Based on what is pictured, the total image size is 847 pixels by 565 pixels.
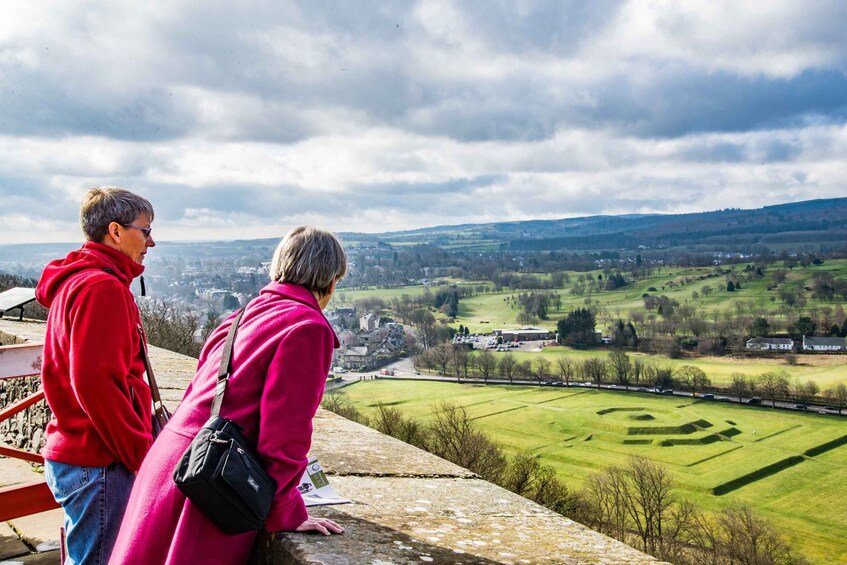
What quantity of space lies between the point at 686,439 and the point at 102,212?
66819 mm

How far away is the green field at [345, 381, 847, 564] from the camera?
49.8 meters

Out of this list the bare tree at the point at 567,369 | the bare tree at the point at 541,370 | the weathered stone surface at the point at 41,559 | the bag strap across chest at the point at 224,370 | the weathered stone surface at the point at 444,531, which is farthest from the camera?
the bare tree at the point at 567,369

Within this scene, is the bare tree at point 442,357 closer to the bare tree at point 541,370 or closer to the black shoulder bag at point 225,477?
the bare tree at point 541,370

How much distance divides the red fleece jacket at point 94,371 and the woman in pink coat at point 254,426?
32 centimetres

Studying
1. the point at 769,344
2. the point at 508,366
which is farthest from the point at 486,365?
the point at 769,344

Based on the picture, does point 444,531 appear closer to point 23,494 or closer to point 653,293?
point 23,494

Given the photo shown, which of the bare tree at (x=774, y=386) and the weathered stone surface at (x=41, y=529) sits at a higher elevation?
the weathered stone surface at (x=41, y=529)

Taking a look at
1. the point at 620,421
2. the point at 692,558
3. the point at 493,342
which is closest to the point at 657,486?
the point at 692,558

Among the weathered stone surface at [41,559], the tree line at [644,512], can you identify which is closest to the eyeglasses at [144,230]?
the weathered stone surface at [41,559]

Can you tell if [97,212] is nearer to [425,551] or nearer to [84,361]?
[84,361]

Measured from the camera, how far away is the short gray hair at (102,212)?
8.48 ft

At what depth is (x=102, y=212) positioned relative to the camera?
2586 millimetres

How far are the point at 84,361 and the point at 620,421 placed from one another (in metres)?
69.6

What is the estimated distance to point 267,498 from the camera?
191 centimetres
